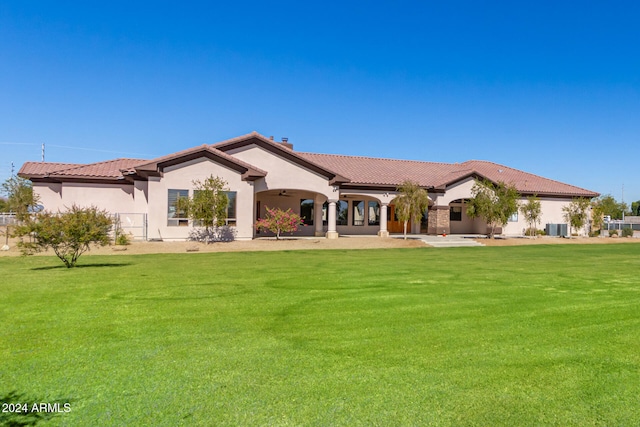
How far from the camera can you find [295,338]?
591 centimetres

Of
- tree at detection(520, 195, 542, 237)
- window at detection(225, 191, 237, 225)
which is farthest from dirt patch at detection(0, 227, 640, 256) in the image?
tree at detection(520, 195, 542, 237)

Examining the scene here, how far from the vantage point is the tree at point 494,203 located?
29020 mm

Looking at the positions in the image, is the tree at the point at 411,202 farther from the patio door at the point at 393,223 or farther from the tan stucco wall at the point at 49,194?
the tan stucco wall at the point at 49,194

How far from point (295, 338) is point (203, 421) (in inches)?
93.0

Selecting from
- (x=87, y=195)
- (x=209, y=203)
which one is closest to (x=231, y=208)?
(x=209, y=203)

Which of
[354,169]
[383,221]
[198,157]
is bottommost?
[383,221]

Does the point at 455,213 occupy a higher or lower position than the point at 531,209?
lower

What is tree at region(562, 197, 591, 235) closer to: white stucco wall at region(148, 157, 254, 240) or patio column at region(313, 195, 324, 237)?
patio column at region(313, 195, 324, 237)

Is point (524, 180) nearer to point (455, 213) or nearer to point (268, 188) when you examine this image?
point (455, 213)

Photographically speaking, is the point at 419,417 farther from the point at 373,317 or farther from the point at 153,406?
the point at 373,317

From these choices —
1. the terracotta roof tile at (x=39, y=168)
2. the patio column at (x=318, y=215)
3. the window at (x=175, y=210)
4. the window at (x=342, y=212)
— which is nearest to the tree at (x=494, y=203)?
the window at (x=342, y=212)

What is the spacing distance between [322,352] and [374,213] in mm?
27772

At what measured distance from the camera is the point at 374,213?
1288 inches

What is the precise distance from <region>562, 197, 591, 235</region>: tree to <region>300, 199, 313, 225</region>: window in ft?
70.1
